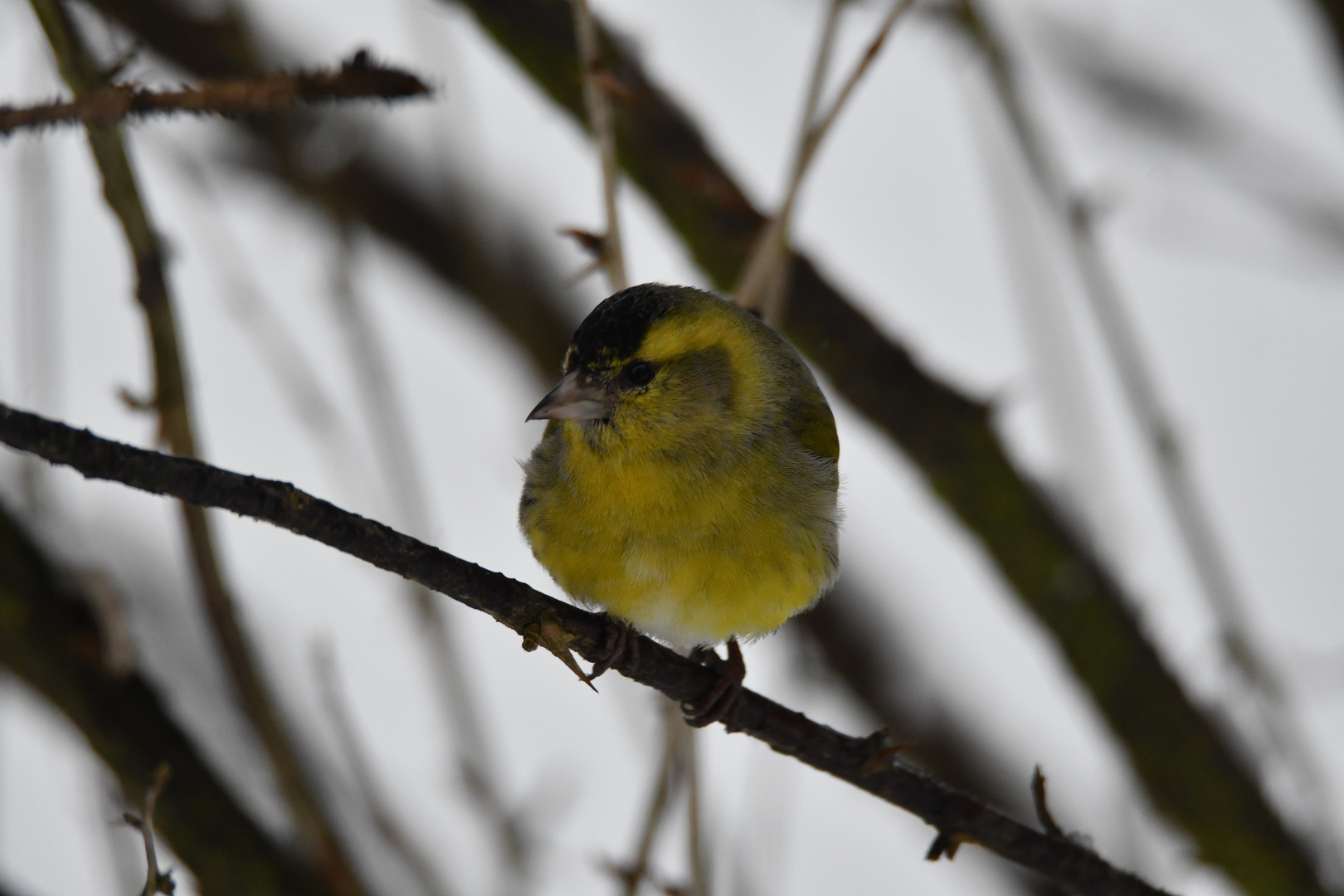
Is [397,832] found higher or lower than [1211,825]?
lower

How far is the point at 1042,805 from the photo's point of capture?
80.1 inches

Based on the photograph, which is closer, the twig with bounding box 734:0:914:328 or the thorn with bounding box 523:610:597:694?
the thorn with bounding box 523:610:597:694

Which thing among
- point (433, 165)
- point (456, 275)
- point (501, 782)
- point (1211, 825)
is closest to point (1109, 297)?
point (1211, 825)

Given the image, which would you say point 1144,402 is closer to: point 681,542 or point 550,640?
point 681,542

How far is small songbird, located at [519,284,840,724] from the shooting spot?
2.48 meters

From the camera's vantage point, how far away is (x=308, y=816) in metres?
2.80

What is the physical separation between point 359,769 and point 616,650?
3.96 ft

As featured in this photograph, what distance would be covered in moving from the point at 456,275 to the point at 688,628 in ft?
8.78

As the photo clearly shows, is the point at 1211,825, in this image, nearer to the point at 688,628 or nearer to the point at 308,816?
the point at 688,628

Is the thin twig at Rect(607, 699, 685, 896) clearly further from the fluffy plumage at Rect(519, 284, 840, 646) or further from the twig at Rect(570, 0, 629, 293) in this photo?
the twig at Rect(570, 0, 629, 293)

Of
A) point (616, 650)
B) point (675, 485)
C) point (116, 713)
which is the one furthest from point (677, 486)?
point (116, 713)

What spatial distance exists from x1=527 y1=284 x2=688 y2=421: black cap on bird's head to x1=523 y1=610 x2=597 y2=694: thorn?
77 centimetres

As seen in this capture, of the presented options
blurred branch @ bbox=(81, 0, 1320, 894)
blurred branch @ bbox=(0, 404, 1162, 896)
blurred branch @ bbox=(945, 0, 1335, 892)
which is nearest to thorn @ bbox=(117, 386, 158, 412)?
blurred branch @ bbox=(0, 404, 1162, 896)

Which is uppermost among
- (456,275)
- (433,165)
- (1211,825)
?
(433,165)
